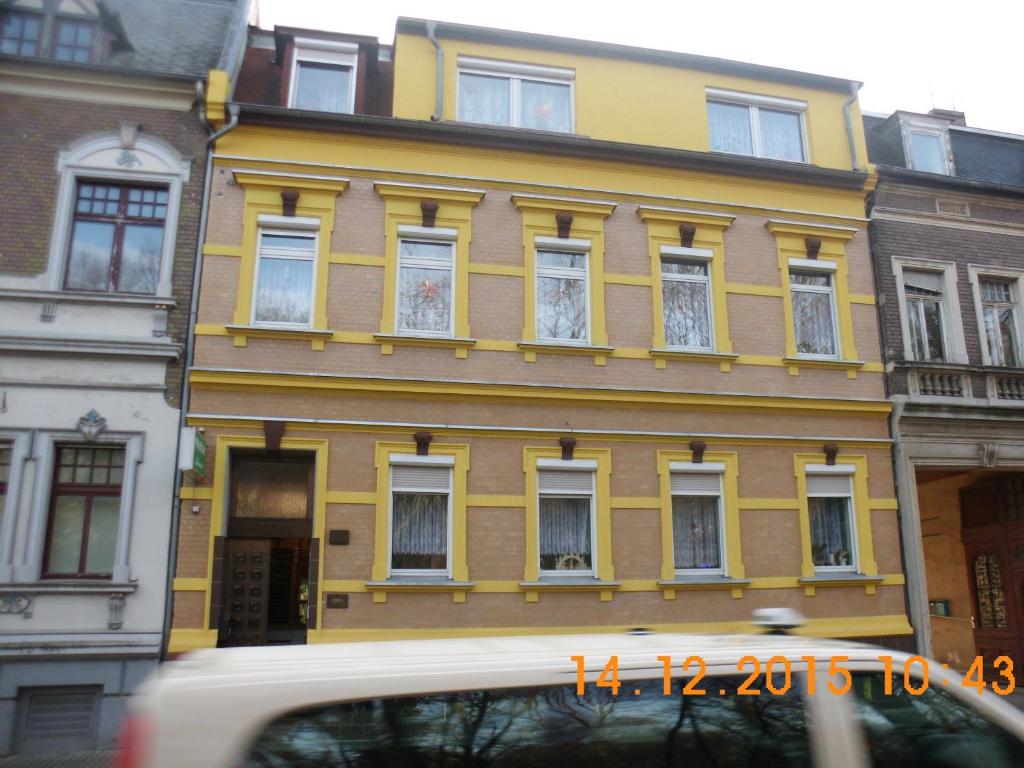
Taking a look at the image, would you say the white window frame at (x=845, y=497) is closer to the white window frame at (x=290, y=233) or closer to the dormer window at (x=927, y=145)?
the dormer window at (x=927, y=145)

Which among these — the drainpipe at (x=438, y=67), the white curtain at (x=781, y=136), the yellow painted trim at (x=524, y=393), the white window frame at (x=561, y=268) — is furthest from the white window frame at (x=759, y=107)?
the drainpipe at (x=438, y=67)

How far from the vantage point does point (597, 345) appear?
36.7 ft

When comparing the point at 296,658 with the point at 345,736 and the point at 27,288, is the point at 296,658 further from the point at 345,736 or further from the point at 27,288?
the point at 27,288

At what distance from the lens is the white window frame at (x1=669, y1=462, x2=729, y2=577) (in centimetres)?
1088

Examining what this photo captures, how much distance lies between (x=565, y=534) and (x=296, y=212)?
598 cm

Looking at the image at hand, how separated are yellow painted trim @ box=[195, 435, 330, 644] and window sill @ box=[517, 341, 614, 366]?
3.07 metres

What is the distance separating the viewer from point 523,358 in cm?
1100

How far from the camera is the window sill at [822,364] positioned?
11.8m

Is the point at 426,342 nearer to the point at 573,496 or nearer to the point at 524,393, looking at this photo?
the point at 524,393

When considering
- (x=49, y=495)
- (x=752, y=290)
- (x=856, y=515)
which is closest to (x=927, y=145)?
(x=752, y=290)

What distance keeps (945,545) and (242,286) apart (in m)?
13.7

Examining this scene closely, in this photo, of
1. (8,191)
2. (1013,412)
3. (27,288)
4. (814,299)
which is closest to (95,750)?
(27,288)

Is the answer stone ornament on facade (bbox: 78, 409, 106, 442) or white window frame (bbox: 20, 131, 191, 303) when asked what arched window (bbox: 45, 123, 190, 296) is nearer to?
white window frame (bbox: 20, 131, 191, 303)

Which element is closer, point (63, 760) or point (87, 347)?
point (63, 760)
